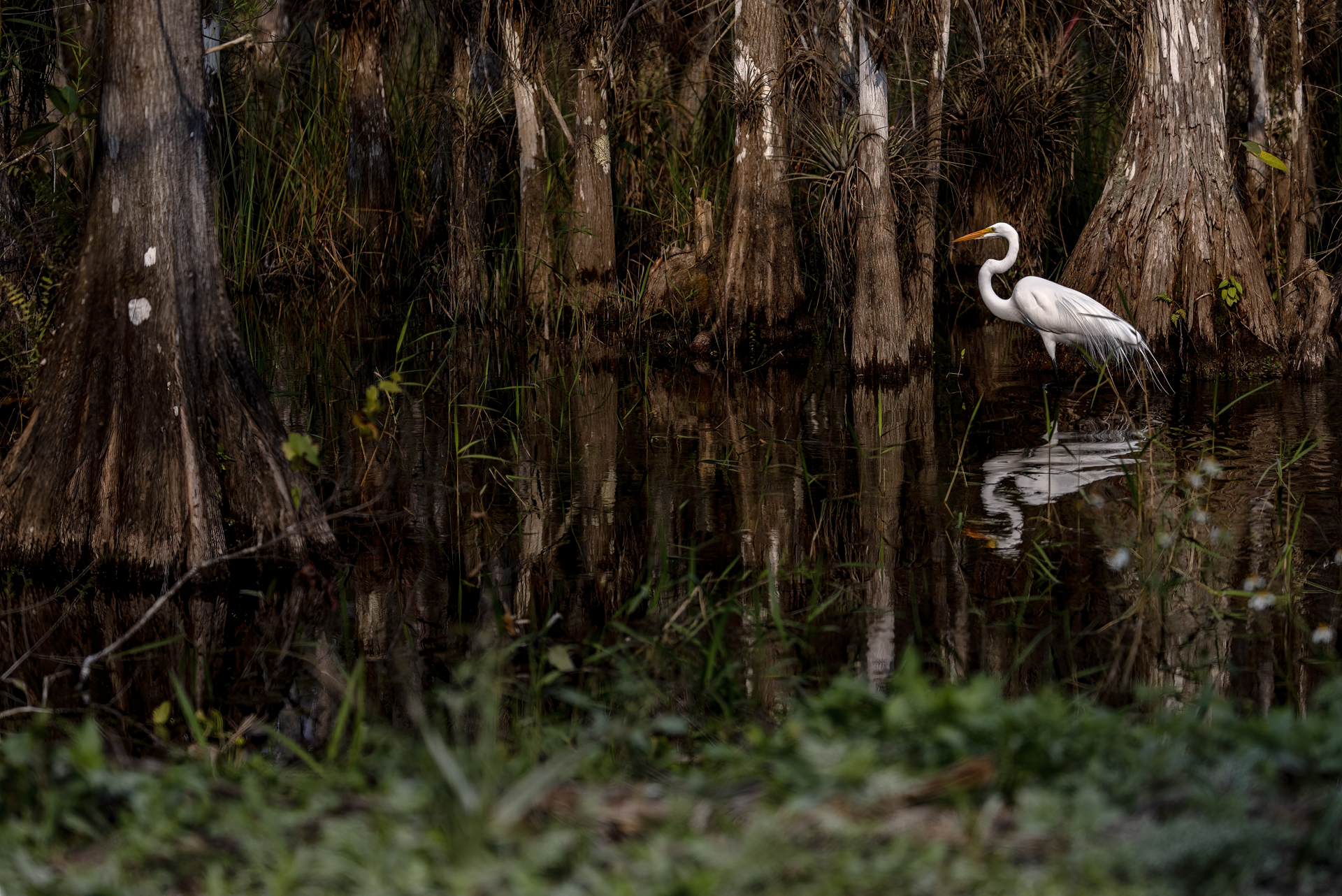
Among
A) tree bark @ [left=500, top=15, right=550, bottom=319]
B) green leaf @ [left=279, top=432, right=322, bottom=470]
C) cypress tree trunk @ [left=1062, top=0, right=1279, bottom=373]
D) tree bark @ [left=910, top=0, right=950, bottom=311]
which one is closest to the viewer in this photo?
green leaf @ [left=279, top=432, right=322, bottom=470]

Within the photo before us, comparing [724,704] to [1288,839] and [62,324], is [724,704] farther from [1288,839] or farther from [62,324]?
[62,324]

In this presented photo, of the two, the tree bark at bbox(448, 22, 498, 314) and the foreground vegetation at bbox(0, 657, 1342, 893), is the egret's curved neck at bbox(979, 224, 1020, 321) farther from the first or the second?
the foreground vegetation at bbox(0, 657, 1342, 893)

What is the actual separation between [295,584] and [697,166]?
8.03m

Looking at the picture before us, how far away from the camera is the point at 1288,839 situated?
8.25 feet

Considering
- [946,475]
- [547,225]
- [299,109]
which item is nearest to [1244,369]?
[946,475]

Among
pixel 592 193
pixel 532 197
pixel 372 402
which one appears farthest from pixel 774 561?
pixel 532 197

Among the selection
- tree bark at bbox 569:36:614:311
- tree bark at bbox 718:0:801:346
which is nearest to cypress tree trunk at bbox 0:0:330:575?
tree bark at bbox 718:0:801:346

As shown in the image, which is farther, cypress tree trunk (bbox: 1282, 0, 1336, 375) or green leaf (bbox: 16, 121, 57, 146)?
cypress tree trunk (bbox: 1282, 0, 1336, 375)

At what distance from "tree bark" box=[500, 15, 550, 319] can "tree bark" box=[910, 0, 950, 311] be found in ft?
11.1

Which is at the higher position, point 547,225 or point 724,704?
point 547,225

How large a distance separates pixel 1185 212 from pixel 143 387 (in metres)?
7.75

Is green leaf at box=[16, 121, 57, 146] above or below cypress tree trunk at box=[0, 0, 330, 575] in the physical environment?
above

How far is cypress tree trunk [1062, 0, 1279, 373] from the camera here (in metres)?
10.6

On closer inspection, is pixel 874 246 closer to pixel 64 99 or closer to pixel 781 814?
pixel 64 99
